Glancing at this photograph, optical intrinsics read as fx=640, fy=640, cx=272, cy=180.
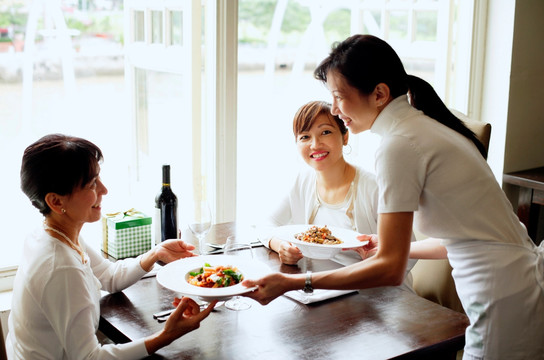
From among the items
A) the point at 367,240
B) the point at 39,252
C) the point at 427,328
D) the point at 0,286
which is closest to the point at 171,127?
the point at 0,286

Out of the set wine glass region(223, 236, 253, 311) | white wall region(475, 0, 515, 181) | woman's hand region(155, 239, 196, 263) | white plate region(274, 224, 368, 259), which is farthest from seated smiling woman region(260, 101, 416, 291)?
white wall region(475, 0, 515, 181)

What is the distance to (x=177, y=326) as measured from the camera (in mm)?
1553

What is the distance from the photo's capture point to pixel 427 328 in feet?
5.50

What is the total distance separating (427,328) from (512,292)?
24 centimetres

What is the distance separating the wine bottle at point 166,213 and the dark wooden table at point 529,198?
1818 mm

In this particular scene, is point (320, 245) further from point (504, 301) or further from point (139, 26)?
point (139, 26)

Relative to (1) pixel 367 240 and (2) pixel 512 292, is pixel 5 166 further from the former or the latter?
(2) pixel 512 292

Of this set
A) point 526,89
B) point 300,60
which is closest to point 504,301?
point 526,89

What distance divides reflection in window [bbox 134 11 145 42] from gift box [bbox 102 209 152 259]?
975mm

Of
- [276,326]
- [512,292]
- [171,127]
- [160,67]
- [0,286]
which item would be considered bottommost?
[0,286]

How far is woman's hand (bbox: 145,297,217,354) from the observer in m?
1.53

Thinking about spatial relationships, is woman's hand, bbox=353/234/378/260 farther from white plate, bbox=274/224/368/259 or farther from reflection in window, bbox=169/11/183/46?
reflection in window, bbox=169/11/183/46

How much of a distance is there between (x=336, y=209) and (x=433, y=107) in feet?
2.49

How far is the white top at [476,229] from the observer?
1.59 m
